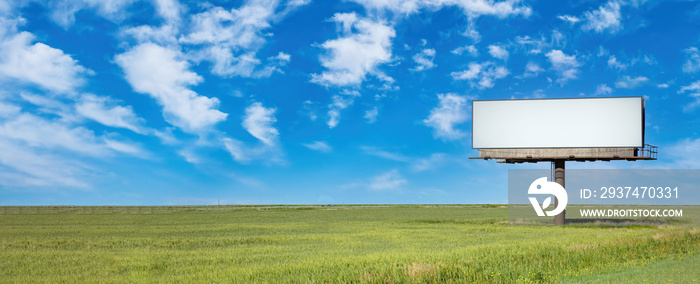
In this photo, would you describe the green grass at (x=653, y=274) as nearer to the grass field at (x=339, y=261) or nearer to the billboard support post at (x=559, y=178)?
the grass field at (x=339, y=261)

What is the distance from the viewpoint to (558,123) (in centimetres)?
5050

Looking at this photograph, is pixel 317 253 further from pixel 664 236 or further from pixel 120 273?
pixel 664 236

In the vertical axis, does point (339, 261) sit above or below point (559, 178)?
below

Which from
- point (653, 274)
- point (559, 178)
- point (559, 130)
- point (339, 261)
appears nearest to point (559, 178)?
point (559, 178)

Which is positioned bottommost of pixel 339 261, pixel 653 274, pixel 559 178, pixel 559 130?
pixel 339 261

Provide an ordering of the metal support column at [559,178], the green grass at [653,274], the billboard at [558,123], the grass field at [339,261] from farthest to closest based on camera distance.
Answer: the metal support column at [559,178], the billboard at [558,123], the grass field at [339,261], the green grass at [653,274]

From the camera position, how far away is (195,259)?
2406 centimetres

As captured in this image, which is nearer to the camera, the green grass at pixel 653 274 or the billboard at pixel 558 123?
the green grass at pixel 653 274

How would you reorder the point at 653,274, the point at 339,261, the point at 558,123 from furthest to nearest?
the point at 558,123
the point at 339,261
the point at 653,274

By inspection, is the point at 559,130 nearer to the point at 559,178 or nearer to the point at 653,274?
the point at 559,178

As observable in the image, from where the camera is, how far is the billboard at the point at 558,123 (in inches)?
1927

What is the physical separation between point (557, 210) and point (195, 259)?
36007 millimetres

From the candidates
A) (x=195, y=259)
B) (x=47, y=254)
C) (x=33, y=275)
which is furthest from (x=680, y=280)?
(x=47, y=254)

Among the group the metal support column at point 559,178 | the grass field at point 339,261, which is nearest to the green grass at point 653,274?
the grass field at point 339,261
